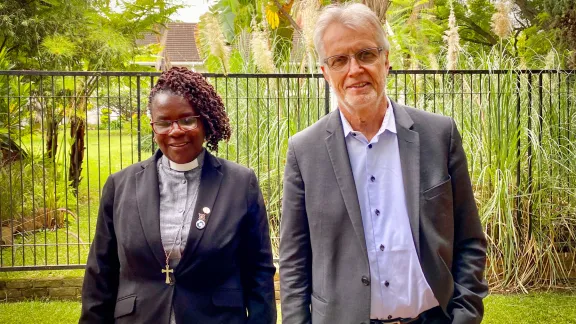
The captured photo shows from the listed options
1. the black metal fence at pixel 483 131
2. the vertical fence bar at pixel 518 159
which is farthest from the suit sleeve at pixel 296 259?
the vertical fence bar at pixel 518 159

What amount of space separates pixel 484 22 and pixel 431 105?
10713 millimetres

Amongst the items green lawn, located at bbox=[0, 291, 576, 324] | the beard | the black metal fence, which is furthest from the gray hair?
green lawn, located at bbox=[0, 291, 576, 324]

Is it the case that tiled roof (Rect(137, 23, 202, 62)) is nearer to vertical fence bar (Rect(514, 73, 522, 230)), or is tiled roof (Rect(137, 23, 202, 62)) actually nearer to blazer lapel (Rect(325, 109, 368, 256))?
vertical fence bar (Rect(514, 73, 522, 230))

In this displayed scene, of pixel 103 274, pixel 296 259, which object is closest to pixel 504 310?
pixel 296 259

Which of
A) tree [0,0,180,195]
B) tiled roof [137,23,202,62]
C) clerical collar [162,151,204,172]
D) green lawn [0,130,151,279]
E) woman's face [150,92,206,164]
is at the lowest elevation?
green lawn [0,130,151,279]

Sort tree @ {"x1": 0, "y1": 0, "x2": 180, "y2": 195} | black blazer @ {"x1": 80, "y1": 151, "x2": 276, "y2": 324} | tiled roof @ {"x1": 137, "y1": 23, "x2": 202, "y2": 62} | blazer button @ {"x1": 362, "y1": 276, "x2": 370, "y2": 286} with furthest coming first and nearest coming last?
tiled roof @ {"x1": 137, "y1": 23, "x2": 202, "y2": 62} → tree @ {"x1": 0, "y1": 0, "x2": 180, "y2": 195} → black blazer @ {"x1": 80, "y1": 151, "x2": 276, "y2": 324} → blazer button @ {"x1": 362, "y1": 276, "x2": 370, "y2": 286}

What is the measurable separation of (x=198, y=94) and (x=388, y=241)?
1.08 meters

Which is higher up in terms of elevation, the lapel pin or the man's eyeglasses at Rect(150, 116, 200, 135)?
the man's eyeglasses at Rect(150, 116, 200, 135)

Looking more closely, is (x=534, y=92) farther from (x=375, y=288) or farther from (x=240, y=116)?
(x=375, y=288)

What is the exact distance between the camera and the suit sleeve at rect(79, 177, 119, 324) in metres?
2.80

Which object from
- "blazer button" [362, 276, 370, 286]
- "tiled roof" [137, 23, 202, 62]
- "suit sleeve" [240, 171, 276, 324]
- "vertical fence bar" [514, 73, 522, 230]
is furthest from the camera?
"tiled roof" [137, 23, 202, 62]

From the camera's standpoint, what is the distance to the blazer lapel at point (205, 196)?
271 cm

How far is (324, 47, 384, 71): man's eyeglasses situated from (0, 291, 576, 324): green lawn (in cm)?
457

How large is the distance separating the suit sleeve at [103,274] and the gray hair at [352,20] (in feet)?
3.78
